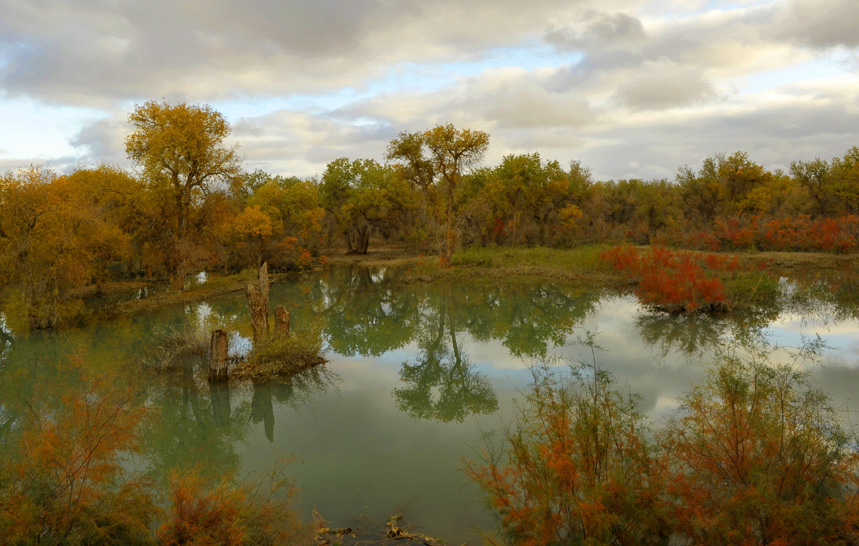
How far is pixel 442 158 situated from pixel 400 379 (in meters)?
21.6

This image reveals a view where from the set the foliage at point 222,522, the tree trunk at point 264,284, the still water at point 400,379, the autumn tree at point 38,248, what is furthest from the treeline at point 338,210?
the foliage at point 222,522

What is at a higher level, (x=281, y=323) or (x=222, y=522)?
(x=281, y=323)

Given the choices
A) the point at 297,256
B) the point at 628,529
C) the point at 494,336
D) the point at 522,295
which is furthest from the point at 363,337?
the point at 297,256

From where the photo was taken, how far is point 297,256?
37.7 m

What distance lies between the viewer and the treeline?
61.3ft

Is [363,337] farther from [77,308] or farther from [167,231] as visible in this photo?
[167,231]

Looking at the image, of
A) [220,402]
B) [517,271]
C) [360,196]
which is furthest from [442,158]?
[220,402]

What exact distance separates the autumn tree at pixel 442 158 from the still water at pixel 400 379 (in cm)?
1132

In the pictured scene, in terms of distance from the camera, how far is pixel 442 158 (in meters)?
32.2

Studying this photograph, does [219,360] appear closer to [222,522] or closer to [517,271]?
[222,522]

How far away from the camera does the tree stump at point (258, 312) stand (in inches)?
516

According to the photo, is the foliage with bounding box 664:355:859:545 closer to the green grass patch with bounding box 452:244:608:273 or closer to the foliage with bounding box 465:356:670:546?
the foliage with bounding box 465:356:670:546

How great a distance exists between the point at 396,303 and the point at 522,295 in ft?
19.5

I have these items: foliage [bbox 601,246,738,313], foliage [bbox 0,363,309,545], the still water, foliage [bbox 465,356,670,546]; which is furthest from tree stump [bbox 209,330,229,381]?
foliage [bbox 601,246,738,313]
